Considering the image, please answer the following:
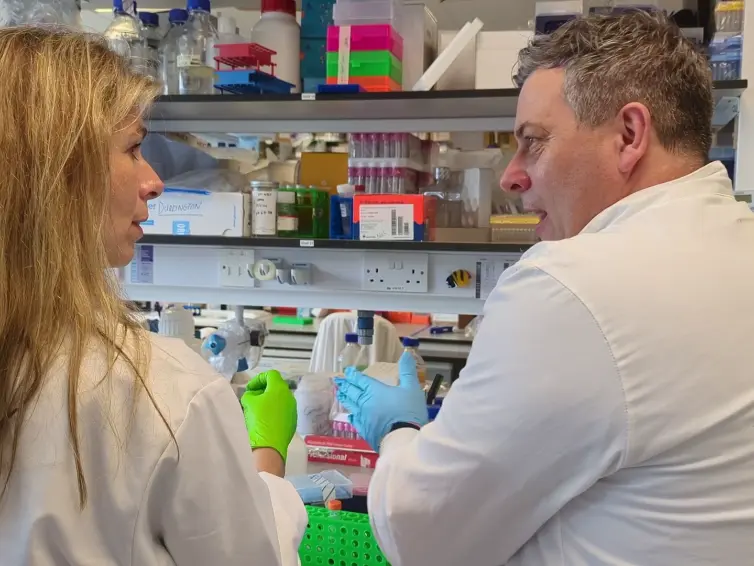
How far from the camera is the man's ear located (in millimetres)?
991

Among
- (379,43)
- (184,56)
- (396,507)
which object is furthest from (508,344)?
(184,56)

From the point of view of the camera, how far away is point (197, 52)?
1930mm

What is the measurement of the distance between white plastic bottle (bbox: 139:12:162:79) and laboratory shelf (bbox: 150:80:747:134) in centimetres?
11

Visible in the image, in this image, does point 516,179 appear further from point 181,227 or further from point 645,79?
point 181,227

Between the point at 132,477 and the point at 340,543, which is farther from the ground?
the point at 132,477

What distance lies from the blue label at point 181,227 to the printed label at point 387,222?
1.68 ft

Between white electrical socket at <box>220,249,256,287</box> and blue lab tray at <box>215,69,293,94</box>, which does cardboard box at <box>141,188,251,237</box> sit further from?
blue lab tray at <box>215,69,293,94</box>

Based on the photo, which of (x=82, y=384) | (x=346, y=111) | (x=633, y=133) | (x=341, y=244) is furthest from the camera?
(x=346, y=111)

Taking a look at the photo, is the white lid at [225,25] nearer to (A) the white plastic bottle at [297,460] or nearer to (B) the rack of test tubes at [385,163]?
(B) the rack of test tubes at [385,163]

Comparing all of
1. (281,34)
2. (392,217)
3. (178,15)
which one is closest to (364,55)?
(281,34)

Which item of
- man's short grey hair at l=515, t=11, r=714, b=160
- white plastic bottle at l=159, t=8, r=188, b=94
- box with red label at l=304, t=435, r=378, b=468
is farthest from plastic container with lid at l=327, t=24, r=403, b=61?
box with red label at l=304, t=435, r=378, b=468

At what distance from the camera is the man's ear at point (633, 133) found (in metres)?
0.99

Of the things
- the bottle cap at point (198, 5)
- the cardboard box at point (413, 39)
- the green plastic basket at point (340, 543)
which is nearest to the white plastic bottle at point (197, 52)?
the bottle cap at point (198, 5)

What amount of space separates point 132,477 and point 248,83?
3.95ft
